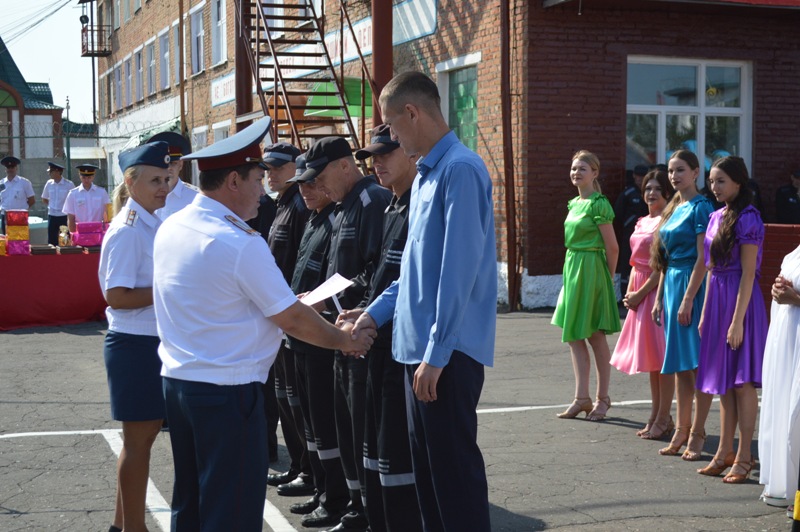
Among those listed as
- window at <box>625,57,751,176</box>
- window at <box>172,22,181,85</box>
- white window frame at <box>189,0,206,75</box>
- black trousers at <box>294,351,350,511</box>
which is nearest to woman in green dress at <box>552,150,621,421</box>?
black trousers at <box>294,351,350,511</box>

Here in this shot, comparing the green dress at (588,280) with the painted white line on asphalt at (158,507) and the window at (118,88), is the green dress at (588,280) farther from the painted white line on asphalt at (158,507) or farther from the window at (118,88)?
the window at (118,88)

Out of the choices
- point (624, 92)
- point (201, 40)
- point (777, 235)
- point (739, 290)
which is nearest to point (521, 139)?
point (624, 92)

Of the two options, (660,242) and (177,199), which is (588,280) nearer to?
(660,242)

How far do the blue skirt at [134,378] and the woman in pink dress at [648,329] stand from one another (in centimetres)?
392

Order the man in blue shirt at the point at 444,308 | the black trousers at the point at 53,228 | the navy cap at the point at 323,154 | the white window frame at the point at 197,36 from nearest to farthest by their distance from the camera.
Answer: the man in blue shirt at the point at 444,308, the navy cap at the point at 323,154, the black trousers at the point at 53,228, the white window frame at the point at 197,36

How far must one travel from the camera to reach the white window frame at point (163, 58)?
107 feet

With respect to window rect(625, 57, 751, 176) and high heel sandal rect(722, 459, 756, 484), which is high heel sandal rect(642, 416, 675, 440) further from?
window rect(625, 57, 751, 176)

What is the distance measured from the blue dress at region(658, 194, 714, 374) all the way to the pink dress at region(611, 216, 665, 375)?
0.55 metres

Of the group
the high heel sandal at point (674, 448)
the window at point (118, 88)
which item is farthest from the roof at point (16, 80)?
the high heel sandal at point (674, 448)

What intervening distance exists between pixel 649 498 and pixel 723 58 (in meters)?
10.6

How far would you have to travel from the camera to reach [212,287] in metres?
3.47

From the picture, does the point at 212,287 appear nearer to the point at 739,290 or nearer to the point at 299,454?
the point at 299,454

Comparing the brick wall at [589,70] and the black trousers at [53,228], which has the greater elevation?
the brick wall at [589,70]

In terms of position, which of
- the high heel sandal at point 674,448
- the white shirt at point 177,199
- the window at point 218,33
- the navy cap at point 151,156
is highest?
the window at point 218,33
